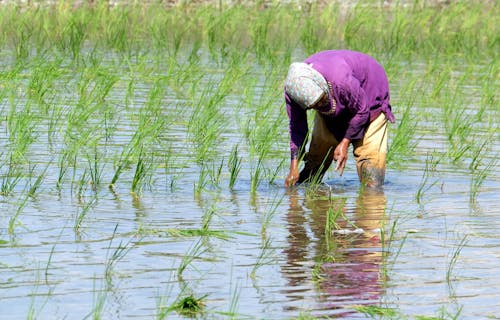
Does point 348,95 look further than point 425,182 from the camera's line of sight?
Answer: No

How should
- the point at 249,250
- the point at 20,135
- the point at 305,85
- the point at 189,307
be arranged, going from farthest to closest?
the point at 20,135 → the point at 305,85 → the point at 249,250 → the point at 189,307

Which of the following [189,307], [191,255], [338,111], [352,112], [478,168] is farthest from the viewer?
[478,168]

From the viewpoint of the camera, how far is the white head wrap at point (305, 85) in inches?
229

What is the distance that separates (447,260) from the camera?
5.11 metres

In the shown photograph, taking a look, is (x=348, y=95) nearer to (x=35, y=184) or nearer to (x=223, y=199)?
(x=223, y=199)

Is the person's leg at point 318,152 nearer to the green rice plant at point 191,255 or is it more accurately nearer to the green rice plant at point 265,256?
the green rice plant at point 265,256

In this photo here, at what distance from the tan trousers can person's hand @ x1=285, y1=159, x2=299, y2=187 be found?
4.1 inches

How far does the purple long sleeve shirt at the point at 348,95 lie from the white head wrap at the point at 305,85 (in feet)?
0.40

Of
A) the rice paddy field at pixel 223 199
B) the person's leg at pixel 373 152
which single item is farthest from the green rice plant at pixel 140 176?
the person's leg at pixel 373 152

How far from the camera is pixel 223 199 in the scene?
Result: 6.40 metres

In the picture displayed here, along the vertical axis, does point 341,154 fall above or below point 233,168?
above

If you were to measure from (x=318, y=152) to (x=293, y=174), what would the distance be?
1.25ft

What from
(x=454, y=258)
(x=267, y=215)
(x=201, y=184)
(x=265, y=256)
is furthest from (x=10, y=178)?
(x=454, y=258)

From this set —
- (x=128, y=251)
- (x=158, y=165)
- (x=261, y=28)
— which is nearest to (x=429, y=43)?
(x=261, y=28)
